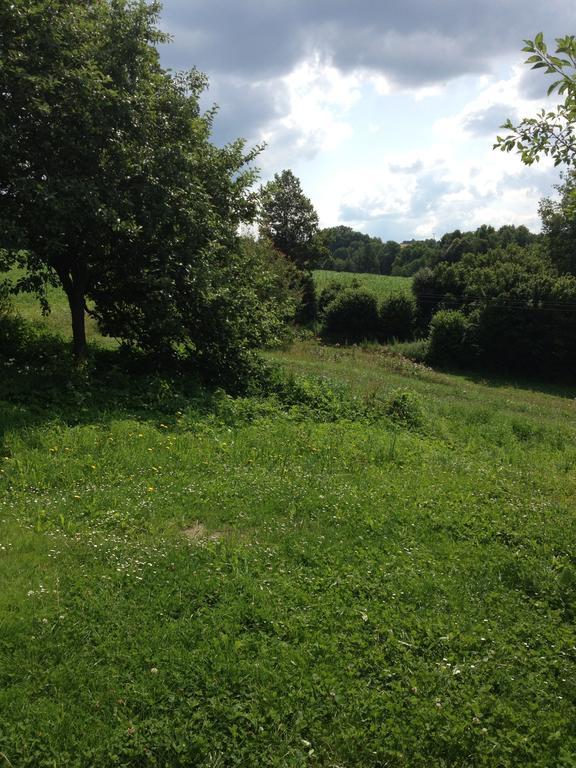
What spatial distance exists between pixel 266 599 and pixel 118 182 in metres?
7.79

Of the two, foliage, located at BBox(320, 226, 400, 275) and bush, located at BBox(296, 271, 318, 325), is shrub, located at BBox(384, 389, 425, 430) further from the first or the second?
foliage, located at BBox(320, 226, 400, 275)

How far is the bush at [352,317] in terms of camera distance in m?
48.6

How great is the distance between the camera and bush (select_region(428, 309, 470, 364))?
42.2m

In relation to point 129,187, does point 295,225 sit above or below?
above

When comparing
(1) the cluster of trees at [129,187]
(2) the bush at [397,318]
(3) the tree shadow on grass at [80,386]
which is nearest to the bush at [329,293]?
(2) the bush at [397,318]

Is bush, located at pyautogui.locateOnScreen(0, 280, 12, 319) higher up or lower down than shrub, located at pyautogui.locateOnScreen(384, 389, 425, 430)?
higher up

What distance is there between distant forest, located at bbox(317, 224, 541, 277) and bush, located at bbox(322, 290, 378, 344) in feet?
74.0

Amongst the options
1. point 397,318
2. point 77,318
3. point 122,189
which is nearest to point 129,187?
point 122,189

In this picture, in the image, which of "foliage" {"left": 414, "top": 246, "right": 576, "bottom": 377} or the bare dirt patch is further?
"foliage" {"left": 414, "top": 246, "right": 576, "bottom": 377}

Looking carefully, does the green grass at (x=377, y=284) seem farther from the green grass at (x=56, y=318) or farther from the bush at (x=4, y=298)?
the bush at (x=4, y=298)

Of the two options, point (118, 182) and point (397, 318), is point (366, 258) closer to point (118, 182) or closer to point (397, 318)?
point (397, 318)

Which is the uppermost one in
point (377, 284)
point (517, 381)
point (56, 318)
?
point (377, 284)

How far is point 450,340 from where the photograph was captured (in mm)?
42500

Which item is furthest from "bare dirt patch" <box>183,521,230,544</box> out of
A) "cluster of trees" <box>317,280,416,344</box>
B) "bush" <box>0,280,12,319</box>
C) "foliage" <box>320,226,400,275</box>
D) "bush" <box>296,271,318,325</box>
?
"foliage" <box>320,226,400,275</box>
